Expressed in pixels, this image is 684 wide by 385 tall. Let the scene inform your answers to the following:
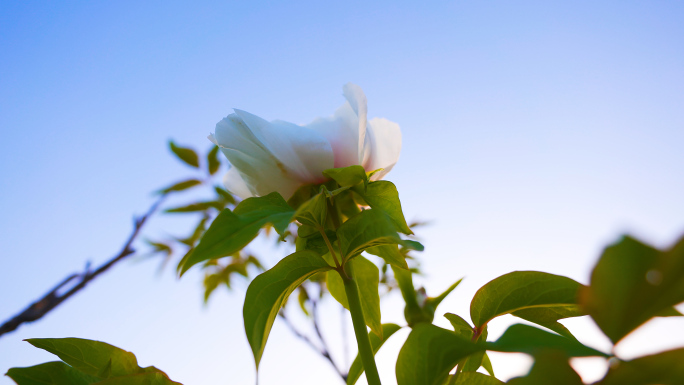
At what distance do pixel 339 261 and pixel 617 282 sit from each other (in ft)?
0.76

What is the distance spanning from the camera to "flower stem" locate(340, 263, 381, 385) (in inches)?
11.6

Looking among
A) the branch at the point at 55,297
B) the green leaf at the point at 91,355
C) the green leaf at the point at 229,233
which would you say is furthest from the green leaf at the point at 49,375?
the branch at the point at 55,297

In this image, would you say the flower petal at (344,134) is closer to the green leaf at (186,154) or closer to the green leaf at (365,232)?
the green leaf at (365,232)

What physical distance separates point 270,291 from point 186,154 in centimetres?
95

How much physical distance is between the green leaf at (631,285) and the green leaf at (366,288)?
22 cm

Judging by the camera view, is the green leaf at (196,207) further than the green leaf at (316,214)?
Yes

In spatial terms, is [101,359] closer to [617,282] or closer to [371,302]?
[371,302]

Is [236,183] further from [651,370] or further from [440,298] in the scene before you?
[651,370]

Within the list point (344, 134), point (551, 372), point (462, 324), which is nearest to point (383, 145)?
point (344, 134)

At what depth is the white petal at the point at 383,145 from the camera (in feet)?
1.29

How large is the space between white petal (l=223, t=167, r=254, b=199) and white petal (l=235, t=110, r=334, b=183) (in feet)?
0.20

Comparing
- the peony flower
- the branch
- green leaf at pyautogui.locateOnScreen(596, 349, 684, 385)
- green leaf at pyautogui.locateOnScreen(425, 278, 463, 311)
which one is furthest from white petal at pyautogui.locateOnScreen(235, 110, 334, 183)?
the branch

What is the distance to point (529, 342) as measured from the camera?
0.60ft

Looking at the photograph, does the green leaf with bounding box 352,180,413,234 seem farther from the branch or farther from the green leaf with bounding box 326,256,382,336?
the branch
